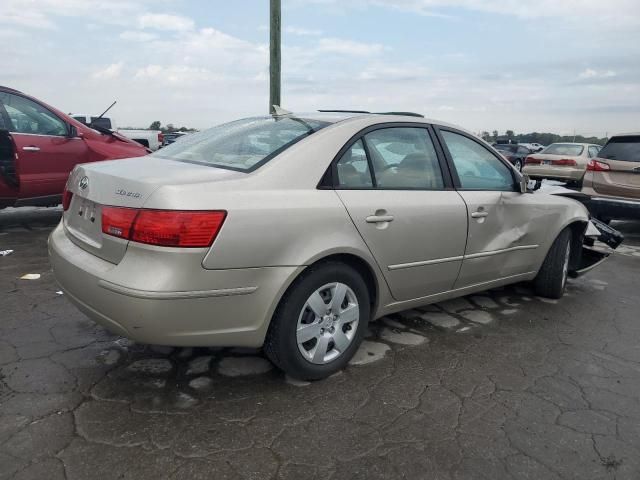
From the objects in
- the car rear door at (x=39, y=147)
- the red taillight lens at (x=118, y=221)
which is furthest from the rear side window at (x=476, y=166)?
the car rear door at (x=39, y=147)

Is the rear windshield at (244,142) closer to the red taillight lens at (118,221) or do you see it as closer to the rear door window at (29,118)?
the red taillight lens at (118,221)

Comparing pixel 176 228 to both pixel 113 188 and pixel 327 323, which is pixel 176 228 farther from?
pixel 327 323

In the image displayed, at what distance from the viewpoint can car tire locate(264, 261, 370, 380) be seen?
2572 millimetres

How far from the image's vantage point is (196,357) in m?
3.00

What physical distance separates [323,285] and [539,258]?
233 cm

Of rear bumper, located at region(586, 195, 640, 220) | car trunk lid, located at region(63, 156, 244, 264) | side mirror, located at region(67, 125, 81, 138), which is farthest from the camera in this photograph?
rear bumper, located at region(586, 195, 640, 220)

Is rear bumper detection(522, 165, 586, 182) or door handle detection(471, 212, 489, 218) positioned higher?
door handle detection(471, 212, 489, 218)

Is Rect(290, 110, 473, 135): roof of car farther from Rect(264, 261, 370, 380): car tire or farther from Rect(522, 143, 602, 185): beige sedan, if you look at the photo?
Rect(522, 143, 602, 185): beige sedan

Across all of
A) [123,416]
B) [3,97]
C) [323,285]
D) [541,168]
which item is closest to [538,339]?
Answer: [323,285]

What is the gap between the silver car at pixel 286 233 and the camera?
227cm

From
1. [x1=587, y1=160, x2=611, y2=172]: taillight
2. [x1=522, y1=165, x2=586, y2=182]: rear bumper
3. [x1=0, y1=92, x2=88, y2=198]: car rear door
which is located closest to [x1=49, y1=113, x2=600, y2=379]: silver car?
[x1=0, y1=92, x2=88, y2=198]: car rear door

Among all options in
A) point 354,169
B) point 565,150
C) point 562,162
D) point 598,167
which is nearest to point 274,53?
point 598,167

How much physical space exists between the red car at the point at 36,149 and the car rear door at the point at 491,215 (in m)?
4.85

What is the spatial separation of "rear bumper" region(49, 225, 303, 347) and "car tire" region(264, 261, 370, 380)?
10cm
